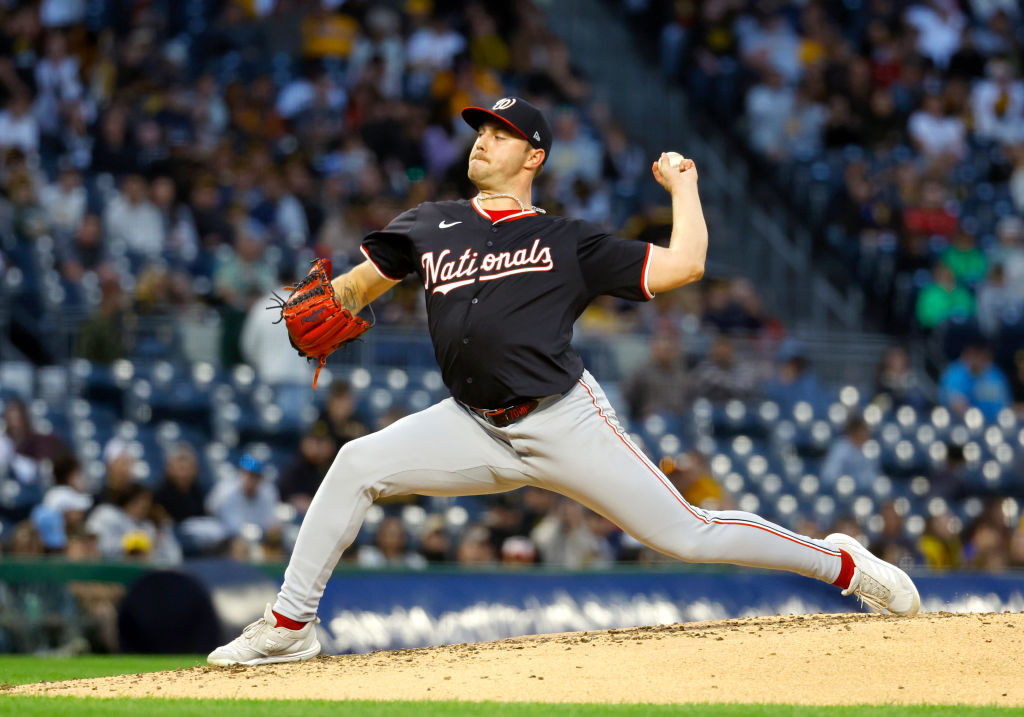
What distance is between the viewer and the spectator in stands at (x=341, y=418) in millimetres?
9648

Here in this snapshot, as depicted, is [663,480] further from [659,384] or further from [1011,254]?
[1011,254]

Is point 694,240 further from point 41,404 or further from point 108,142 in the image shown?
point 108,142

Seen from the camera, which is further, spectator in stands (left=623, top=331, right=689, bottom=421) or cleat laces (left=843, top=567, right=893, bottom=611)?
spectator in stands (left=623, top=331, right=689, bottom=421)

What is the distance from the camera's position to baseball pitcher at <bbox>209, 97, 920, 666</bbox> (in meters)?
4.70

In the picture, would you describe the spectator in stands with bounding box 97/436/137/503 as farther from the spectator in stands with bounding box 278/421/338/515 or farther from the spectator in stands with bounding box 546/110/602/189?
the spectator in stands with bounding box 546/110/602/189

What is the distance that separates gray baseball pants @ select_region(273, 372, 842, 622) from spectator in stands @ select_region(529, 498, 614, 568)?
4774 millimetres

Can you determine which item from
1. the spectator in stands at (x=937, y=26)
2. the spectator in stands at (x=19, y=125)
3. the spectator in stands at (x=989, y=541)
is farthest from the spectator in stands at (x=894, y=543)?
the spectator in stands at (x=937, y=26)

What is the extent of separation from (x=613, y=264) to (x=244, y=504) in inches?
203

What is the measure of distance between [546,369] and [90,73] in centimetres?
984

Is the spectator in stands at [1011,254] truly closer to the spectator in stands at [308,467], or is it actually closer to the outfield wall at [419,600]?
the outfield wall at [419,600]

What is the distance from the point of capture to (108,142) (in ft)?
40.3

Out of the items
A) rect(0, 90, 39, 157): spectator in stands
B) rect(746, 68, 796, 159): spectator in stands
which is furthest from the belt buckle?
rect(746, 68, 796, 159): spectator in stands

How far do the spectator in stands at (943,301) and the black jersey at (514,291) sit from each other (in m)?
9.25

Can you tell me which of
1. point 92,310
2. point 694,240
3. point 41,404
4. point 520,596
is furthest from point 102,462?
point 694,240
